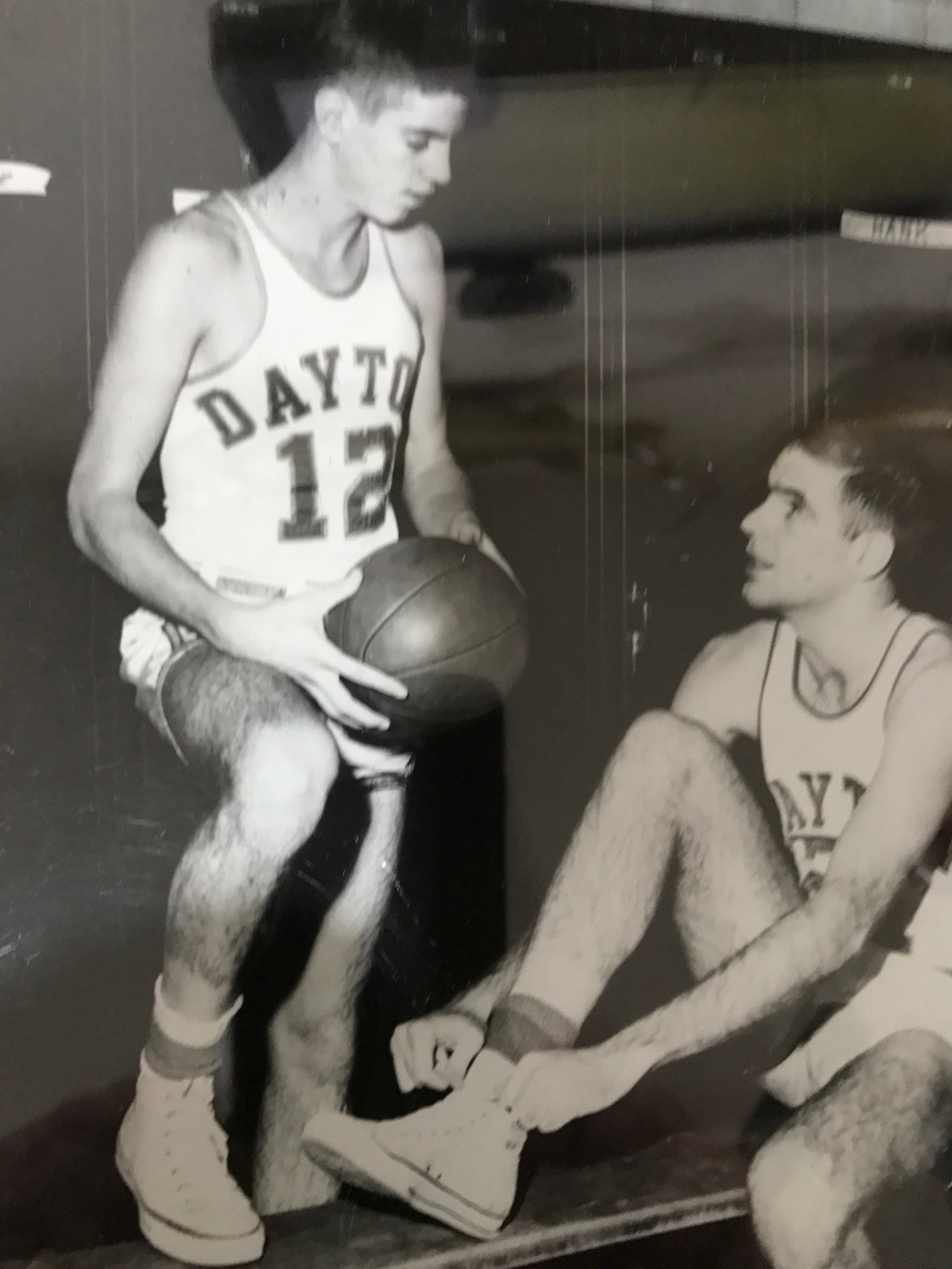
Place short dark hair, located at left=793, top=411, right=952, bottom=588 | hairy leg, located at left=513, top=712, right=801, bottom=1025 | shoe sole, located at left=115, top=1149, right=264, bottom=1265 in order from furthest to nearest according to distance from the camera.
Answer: short dark hair, located at left=793, top=411, right=952, bottom=588 < hairy leg, located at left=513, top=712, right=801, bottom=1025 < shoe sole, located at left=115, top=1149, right=264, bottom=1265

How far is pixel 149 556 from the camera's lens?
1.00 m

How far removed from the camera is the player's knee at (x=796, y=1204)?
3.66 ft

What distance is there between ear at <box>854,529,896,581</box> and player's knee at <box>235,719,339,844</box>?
2.06 ft

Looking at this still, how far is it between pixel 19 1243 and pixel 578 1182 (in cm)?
53

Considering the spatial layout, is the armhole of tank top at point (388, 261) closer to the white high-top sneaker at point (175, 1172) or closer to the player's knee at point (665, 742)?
the player's knee at point (665, 742)

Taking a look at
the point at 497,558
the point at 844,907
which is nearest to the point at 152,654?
the point at 497,558

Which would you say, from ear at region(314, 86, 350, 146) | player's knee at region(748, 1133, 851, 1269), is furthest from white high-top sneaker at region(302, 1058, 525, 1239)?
ear at region(314, 86, 350, 146)

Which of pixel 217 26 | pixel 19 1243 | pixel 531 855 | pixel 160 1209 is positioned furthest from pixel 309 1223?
pixel 217 26

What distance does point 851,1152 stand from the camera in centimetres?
114

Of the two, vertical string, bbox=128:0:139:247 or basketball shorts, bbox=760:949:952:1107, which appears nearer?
vertical string, bbox=128:0:139:247

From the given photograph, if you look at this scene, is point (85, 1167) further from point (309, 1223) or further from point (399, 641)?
point (399, 641)

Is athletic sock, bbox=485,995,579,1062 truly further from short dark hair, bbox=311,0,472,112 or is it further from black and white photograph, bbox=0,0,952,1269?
short dark hair, bbox=311,0,472,112

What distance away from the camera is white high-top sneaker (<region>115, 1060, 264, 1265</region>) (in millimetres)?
989

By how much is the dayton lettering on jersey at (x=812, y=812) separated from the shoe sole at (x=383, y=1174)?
1.67 ft
